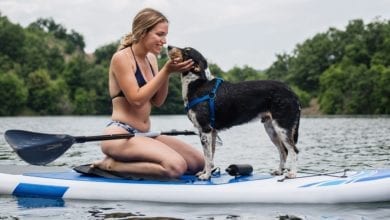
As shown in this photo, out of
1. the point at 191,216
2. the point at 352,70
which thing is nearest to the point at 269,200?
the point at 191,216

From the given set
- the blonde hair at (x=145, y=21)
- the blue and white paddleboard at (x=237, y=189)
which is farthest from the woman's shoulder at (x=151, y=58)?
the blue and white paddleboard at (x=237, y=189)

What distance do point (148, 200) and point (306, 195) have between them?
200cm

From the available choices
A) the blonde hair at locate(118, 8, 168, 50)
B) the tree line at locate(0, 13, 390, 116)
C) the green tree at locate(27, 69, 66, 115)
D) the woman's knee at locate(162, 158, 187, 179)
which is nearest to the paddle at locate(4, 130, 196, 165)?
the woman's knee at locate(162, 158, 187, 179)

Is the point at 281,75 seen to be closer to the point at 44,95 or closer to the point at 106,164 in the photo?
the point at 44,95

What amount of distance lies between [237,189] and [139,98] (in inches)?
66.3

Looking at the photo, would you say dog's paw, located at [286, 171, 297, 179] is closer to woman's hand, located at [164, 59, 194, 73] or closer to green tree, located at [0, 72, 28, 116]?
woman's hand, located at [164, 59, 194, 73]

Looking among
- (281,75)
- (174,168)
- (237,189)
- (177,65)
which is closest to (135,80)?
(177,65)

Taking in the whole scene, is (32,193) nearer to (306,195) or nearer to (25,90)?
(306,195)

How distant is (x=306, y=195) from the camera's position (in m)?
→ 7.57

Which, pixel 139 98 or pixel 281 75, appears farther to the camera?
pixel 281 75

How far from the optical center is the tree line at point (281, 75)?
3312 inches

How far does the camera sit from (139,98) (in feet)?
25.3

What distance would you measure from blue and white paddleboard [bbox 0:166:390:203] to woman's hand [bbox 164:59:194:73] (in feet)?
4.81

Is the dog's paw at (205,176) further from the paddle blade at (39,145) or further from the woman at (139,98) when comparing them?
the paddle blade at (39,145)
